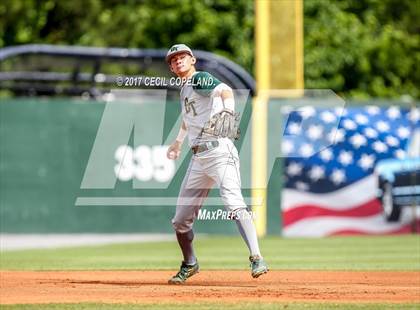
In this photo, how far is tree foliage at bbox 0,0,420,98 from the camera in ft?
122

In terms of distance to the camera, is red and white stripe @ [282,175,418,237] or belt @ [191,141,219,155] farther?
→ red and white stripe @ [282,175,418,237]

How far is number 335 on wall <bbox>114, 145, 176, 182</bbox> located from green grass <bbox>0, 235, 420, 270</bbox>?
1898mm

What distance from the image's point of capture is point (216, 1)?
37.7 meters

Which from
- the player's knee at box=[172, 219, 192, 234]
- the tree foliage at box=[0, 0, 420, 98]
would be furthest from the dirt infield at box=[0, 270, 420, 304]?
the tree foliage at box=[0, 0, 420, 98]

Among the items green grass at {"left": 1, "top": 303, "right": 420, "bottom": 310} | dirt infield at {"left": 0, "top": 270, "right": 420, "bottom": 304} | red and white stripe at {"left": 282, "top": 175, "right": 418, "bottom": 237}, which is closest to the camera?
green grass at {"left": 1, "top": 303, "right": 420, "bottom": 310}

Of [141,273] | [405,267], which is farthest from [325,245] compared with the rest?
[141,273]

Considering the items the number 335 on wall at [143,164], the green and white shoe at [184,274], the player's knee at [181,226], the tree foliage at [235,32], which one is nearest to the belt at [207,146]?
the player's knee at [181,226]

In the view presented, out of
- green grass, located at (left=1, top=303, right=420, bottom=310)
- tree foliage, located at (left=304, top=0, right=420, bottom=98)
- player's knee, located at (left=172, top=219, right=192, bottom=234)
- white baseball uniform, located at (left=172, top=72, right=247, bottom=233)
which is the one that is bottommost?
green grass, located at (left=1, top=303, right=420, bottom=310)

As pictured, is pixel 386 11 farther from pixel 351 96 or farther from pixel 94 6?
pixel 94 6

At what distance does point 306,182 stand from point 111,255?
249 inches

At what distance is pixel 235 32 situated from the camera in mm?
36875

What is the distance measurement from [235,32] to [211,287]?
1016 inches

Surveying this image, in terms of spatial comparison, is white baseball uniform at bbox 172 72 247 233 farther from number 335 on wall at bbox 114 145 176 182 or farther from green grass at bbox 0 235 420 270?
number 335 on wall at bbox 114 145 176 182

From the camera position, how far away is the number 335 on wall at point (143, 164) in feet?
76.7
